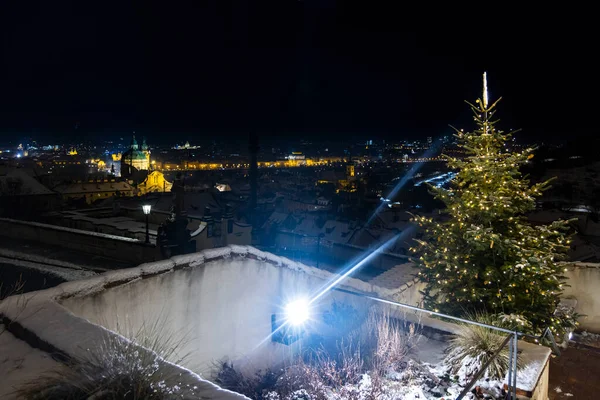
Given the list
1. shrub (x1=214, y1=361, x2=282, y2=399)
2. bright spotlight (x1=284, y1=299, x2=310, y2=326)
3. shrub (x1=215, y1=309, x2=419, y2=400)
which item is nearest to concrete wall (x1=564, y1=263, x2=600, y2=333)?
shrub (x1=215, y1=309, x2=419, y2=400)

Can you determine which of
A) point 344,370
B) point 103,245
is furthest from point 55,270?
point 344,370

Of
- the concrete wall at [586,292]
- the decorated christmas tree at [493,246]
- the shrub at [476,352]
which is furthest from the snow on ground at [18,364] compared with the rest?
the concrete wall at [586,292]

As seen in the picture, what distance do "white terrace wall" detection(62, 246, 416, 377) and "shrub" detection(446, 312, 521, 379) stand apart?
1667 millimetres

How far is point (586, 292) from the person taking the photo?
9078mm

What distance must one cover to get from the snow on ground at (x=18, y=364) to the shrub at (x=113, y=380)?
0.12 m

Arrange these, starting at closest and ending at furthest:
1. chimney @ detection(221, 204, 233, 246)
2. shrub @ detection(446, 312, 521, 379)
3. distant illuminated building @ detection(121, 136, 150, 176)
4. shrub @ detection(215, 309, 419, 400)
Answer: shrub @ detection(215, 309, 419, 400) → shrub @ detection(446, 312, 521, 379) → chimney @ detection(221, 204, 233, 246) → distant illuminated building @ detection(121, 136, 150, 176)

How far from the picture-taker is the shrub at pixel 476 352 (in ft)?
13.3

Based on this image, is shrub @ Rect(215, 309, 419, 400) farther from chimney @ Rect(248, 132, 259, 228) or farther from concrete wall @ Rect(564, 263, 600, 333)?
chimney @ Rect(248, 132, 259, 228)

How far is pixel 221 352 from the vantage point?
5199 millimetres

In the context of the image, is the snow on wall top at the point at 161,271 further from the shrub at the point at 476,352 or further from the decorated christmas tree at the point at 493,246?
the shrub at the point at 476,352

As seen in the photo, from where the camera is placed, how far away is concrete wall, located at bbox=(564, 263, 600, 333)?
897cm

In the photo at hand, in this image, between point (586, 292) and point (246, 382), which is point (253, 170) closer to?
point (586, 292)

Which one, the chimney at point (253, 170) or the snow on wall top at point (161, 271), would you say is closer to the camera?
the snow on wall top at point (161, 271)

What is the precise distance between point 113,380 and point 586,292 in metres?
10.2
